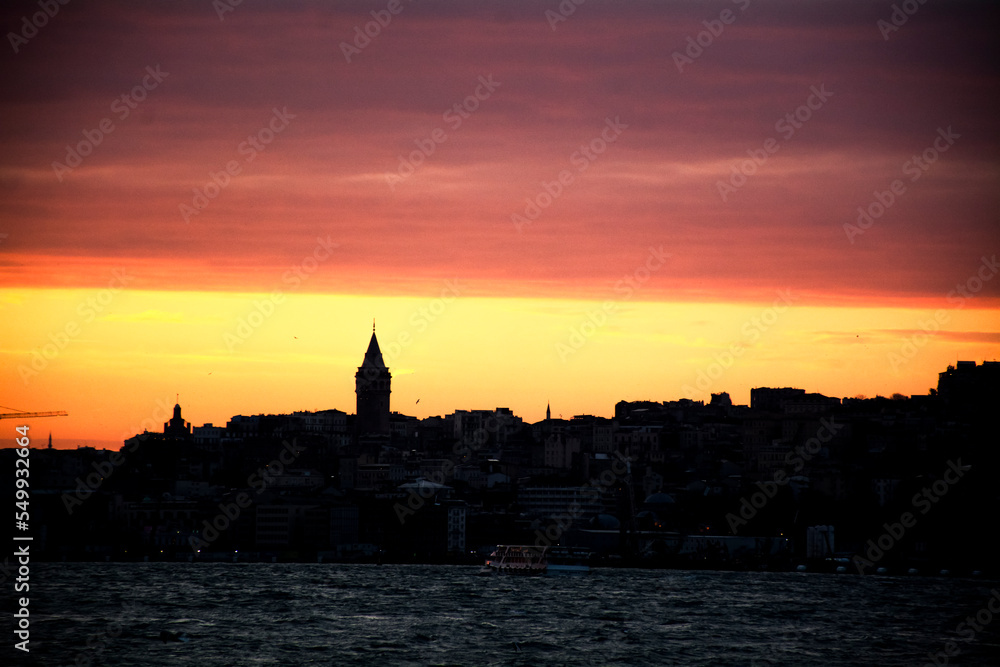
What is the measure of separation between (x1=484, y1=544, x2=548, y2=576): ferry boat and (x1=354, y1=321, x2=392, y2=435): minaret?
221ft

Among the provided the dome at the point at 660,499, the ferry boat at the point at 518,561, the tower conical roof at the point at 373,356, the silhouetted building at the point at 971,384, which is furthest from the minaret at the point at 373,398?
the ferry boat at the point at 518,561

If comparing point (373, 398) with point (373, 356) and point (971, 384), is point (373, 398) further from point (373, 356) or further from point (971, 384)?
point (971, 384)

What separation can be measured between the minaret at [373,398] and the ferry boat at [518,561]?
67442 mm

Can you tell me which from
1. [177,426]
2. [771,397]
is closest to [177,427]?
[177,426]

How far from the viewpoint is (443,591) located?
78.9 meters

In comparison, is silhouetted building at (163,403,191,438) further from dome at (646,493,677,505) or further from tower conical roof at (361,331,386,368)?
dome at (646,493,677,505)

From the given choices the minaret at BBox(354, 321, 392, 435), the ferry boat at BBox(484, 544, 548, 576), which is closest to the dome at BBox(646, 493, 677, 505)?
the ferry boat at BBox(484, 544, 548, 576)

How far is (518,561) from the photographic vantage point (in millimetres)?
103188

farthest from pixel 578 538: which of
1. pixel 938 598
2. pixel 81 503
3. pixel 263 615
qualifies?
pixel 263 615

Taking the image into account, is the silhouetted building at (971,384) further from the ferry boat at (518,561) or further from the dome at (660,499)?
the ferry boat at (518,561)

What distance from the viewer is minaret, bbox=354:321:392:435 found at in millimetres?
176125

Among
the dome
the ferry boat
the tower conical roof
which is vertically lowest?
the ferry boat

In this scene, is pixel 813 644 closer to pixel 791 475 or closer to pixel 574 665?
pixel 574 665

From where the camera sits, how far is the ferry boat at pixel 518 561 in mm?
100375
